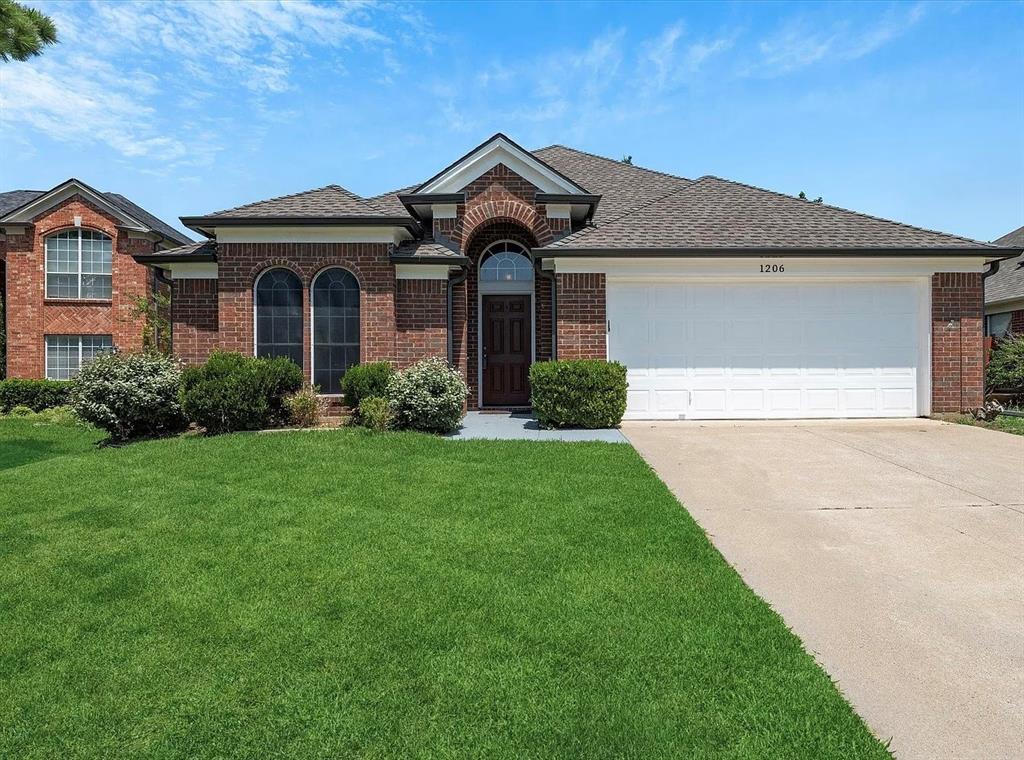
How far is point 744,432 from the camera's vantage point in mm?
10086

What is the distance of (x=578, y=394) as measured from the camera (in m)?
10.5

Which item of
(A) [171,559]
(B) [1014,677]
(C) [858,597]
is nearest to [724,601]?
(C) [858,597]

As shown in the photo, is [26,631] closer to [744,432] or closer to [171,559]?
[171,559]

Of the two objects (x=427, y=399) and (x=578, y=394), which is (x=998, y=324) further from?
(x=427, y=399)

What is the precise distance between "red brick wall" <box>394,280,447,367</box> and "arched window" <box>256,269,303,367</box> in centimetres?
205

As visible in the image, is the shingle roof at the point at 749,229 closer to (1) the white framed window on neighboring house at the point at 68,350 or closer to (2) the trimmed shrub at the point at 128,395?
(2) the trimmed shrub at the point at 128,395

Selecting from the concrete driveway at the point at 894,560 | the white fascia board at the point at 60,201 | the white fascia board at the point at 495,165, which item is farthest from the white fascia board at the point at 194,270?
the white fascia board at the point at 60,201

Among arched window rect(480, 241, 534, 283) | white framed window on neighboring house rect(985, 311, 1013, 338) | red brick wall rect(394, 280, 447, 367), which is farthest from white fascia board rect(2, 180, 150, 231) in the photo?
white framed window on neighboring house rect(985, 311, 1013, 338)

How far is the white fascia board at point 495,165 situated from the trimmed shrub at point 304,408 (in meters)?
5.12

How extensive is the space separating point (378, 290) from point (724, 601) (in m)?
9.70

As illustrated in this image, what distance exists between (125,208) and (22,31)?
1446 centimetres

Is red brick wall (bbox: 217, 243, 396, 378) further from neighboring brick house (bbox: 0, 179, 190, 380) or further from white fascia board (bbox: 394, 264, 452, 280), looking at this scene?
neighboring brick house (bbox: 0, 179, 190, 380)

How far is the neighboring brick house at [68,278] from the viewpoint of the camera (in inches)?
787

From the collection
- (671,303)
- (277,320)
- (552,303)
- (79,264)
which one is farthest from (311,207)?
(79,264)
